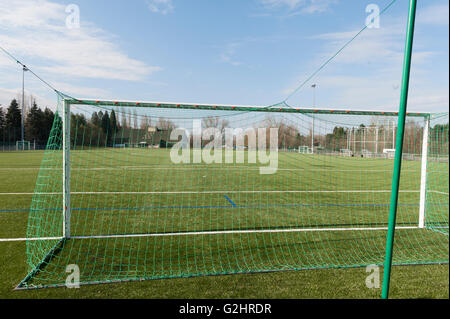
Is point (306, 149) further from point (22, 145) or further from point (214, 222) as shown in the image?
point (22, 145)

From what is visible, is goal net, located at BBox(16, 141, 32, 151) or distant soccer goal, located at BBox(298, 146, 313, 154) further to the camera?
goal net, located at BBox(16, 141, 32, 151)

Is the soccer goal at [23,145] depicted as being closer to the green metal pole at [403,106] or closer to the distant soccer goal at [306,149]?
the distant soccer goal at [306,149]

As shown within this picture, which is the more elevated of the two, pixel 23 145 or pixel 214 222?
pixel 23 145

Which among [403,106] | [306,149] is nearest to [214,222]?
[403,106]

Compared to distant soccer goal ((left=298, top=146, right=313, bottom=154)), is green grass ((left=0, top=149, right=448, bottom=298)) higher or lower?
lower

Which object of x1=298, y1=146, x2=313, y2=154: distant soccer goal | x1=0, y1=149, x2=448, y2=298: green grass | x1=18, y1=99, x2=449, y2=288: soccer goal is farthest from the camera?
x1=298, y1=146, x2=313, y2=154: distant soccer goal

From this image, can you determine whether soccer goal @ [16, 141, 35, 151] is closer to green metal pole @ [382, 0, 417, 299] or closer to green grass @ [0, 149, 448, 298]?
green grass @ [0, 149, 448, 298]

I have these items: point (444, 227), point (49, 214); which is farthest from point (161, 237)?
point (444, 227)

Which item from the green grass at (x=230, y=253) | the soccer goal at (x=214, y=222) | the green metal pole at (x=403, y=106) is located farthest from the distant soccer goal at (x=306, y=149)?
the green metal pole at (x=403, y=106)

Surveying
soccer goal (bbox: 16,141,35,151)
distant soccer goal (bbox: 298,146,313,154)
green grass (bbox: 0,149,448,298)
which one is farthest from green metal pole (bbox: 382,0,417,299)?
soccer goal (bbox: 16,141,35,151)

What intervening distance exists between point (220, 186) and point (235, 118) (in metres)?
6.48

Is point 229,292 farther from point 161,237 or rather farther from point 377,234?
point 377,234

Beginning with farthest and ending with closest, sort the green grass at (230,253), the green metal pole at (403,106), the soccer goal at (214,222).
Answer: the soccer goal at (214,222), the green grass at (230,253), the green metal pole at (403,106)

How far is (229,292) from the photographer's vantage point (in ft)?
10.0
